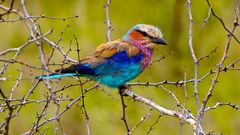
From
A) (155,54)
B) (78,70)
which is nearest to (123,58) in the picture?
(78,70)

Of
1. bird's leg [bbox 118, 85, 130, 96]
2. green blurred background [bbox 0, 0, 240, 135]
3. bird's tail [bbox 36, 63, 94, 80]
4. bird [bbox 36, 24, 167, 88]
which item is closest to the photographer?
bird's tail [bbox 36, 63, 94, 80]

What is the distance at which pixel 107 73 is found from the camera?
6070 millimetres

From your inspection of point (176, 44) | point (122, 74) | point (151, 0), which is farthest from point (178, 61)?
point (122, 74)

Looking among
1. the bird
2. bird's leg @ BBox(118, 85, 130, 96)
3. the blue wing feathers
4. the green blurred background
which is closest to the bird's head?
the bird

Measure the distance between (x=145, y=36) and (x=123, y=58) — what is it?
25cm

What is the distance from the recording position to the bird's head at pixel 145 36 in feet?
19.6

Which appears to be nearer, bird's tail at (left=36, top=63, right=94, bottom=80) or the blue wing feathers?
bird's tail at (left=36, top=63, right=94, bottom=80)

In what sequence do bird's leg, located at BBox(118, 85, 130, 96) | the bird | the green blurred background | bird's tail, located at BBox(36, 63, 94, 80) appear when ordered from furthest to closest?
the green blurred background → the bird → bird's leg, located at BBox(118, 85, 130, 96) → bird's tail, located at BBox(36, 63, 94, 80)

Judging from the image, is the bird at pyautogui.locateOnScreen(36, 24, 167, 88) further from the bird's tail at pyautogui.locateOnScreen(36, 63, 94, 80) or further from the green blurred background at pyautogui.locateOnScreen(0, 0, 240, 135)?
the green blurred background at pyautogui.locateOnScreen(0, 0, 240, 135)

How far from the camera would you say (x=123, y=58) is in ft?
20.0

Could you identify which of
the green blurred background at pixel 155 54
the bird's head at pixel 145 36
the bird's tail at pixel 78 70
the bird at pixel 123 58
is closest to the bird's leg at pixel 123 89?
the bird at pixel 123 58

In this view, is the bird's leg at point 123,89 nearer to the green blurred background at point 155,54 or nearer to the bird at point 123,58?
the bird at point 123,58

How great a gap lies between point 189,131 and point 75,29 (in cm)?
217

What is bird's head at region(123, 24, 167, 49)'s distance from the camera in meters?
5.97
